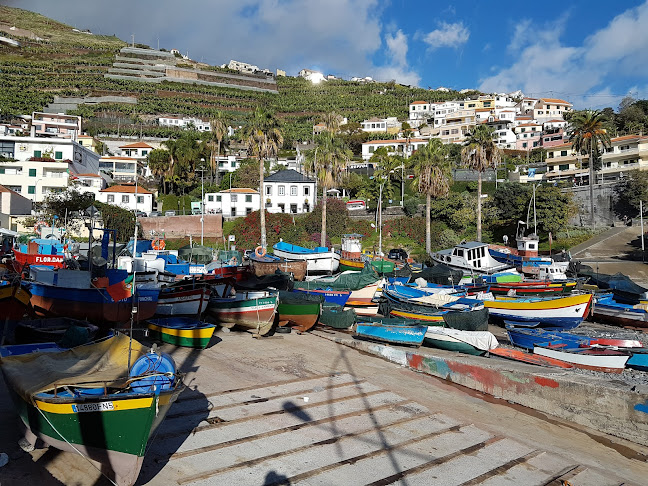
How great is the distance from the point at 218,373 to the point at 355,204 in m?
49.7

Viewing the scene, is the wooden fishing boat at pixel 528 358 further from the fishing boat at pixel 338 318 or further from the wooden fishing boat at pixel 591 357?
the fishing boat at pixel 338 318

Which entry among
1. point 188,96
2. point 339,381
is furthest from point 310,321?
point 188,96

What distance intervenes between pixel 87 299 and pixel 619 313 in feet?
83.3

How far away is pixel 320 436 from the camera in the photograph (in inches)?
424

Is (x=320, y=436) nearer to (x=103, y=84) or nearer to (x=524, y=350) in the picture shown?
(x=524, y=350)

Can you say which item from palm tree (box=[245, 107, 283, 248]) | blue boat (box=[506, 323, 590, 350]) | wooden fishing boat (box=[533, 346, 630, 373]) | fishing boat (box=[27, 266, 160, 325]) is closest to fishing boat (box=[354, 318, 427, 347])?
blue boat (box=[506, 323, 590, 350])

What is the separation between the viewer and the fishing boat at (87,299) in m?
19.1

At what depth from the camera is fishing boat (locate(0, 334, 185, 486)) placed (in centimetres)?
801

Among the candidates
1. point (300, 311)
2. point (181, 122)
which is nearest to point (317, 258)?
point (300, 311)

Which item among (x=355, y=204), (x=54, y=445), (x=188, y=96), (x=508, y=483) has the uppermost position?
(x=188, y=96)

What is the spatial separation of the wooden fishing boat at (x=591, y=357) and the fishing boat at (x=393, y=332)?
170 inches

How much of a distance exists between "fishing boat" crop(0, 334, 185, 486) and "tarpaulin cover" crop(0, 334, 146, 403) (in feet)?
0.06

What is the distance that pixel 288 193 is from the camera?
6278 centimetres

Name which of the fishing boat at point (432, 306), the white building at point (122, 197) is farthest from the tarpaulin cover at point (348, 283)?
the white building at point (122, 197)
